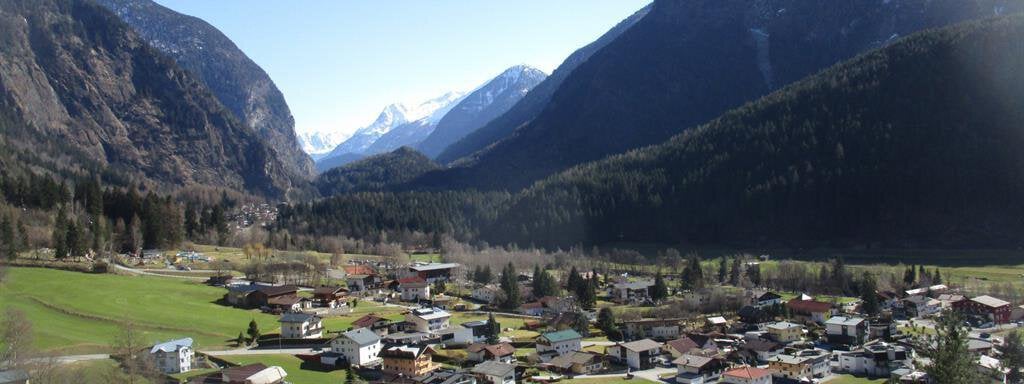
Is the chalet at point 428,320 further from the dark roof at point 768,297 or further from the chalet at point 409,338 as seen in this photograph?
the dark roof at point 768,297

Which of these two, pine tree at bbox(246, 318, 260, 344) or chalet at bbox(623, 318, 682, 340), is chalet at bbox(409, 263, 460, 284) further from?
pine tree at bbox(246, 318, 260, 344)

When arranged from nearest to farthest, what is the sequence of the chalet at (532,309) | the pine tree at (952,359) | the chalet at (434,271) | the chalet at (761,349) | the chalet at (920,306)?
1. the pine tree at (952,359)
2. the chalet at (761,349)
3. the chalet at (920,306)
4. the chalet at (532,309)
5. the chalet at (434,271)

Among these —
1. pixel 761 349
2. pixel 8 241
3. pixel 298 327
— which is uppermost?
pixel 8 241

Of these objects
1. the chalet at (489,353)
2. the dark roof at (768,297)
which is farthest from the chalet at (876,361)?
the chalet at (489,353)

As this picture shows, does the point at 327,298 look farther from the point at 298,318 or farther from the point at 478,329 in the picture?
the point at 478,329

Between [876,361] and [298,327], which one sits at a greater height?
[298,327]

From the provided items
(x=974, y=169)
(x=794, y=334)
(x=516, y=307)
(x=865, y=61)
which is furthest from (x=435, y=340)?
(x=865, y=61)

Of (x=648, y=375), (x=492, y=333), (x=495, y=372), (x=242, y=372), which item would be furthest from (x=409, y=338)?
(x=648, y=375)
